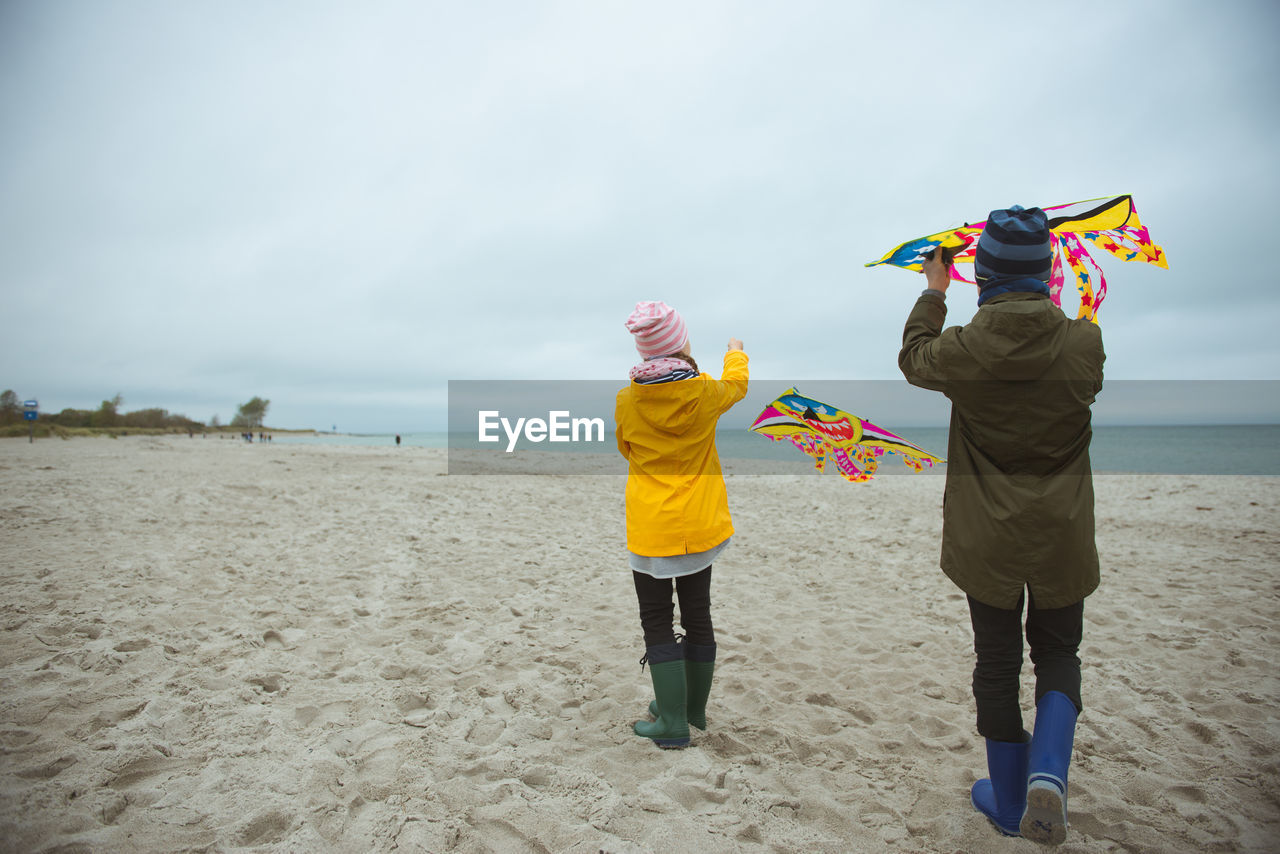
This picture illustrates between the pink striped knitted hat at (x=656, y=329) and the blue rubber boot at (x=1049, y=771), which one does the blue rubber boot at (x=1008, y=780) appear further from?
the pink striped knitted hat at (x=656, y=329)

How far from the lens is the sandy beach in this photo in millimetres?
2186

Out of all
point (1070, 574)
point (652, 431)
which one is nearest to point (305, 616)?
point (652, 431)

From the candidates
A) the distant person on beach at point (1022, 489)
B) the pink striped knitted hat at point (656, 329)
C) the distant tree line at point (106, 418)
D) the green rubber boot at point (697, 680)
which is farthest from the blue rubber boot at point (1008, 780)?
the distant tree line at point (106, 418)

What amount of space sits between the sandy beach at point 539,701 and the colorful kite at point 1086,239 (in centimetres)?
212

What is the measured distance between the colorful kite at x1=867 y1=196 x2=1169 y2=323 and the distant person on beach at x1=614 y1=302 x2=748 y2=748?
106cm

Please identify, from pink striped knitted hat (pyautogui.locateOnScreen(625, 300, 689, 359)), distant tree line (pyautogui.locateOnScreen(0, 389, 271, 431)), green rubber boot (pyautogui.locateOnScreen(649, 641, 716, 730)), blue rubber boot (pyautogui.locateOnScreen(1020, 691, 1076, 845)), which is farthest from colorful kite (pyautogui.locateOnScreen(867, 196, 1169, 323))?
distant tree line (pyautogui.locateOnScreen(0, 389, 271, 431))

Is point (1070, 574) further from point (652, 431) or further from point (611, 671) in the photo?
point (611, 671)

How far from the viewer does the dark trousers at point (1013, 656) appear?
200cm

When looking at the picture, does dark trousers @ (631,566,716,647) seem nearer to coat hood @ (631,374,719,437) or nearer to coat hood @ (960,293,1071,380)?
coat hood @ (631,374,719,437)

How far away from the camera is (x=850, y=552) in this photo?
7031 mm

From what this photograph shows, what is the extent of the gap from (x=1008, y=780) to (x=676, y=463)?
169 cm

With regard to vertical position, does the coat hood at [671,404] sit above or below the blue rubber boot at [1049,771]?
above

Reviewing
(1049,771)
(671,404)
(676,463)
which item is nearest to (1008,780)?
(1049,771)

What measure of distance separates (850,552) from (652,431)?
521 centimetres
